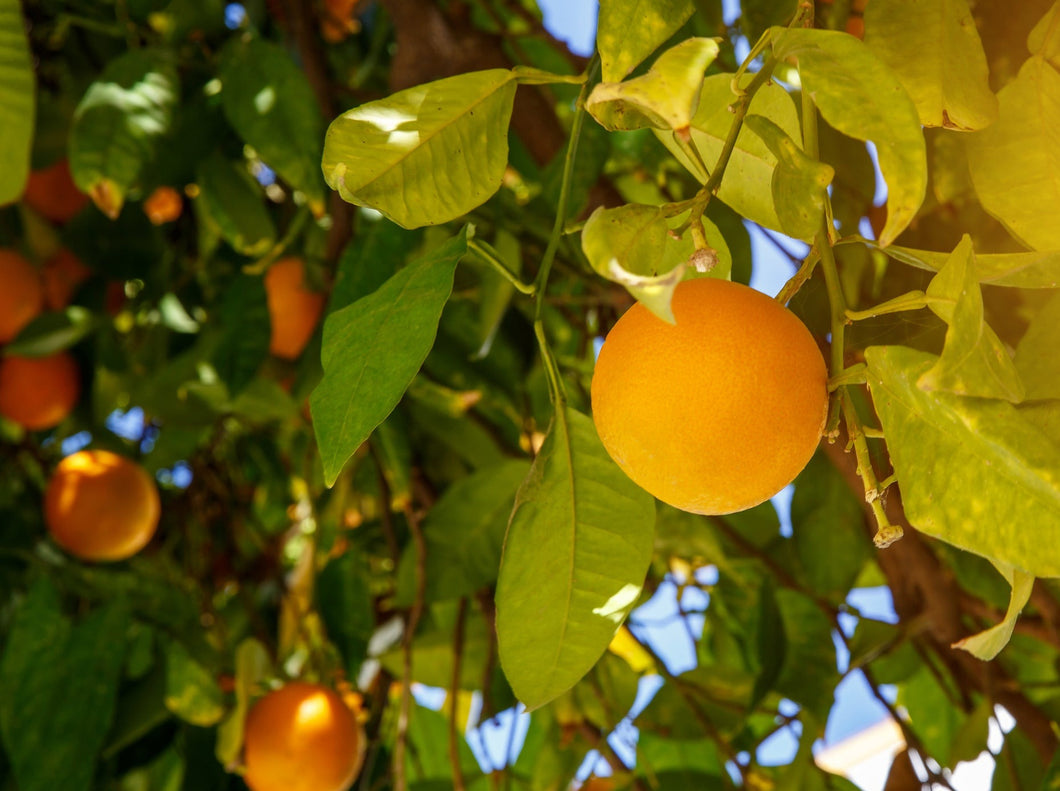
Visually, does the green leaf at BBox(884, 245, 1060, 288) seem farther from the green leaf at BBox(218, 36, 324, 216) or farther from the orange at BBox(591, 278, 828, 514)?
the green leaf at BBox(218, 36, 324, 216)

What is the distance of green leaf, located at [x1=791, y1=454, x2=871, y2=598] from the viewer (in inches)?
33.6

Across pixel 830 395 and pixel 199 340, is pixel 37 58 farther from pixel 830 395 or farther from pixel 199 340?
pixel 830 395

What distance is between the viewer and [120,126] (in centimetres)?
79

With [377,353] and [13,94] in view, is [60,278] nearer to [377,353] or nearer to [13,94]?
[13,94]

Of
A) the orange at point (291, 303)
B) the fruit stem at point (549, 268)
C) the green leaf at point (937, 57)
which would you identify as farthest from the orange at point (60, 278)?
the green leaf at point (937, 57)

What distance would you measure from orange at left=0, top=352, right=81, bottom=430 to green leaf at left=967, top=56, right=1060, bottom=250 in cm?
111

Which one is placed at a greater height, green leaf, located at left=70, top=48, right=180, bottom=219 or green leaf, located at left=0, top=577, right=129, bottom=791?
green leaf, located at left=70, top=48, right=180, bottom=219

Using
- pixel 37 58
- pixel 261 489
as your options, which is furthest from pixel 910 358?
pixel 261 489

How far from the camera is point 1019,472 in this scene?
28 centimetres

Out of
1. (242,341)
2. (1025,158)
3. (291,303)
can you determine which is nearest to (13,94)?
(242,341)

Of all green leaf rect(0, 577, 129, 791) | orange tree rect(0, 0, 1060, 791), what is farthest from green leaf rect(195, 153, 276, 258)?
green leaf rect(0, 577, 129, 791)

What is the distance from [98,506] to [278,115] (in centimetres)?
60

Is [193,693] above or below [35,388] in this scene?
below

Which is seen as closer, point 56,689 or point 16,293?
point 56,689
